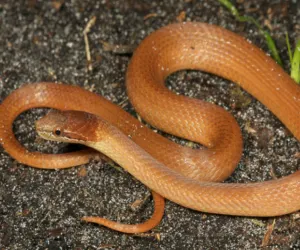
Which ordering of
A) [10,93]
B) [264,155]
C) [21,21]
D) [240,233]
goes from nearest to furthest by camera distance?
[240,233]
[264,155]
[10,93]
[21,21]

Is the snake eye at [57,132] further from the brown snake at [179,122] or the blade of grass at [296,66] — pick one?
the blade of grass at [296,66]

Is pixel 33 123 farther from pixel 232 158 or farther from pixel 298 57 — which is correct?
pixel 298 57

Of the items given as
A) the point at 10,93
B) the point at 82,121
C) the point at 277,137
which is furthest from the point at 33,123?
the point at 277,137

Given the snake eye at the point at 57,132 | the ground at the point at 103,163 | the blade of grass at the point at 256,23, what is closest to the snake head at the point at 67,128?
the snake eye at the point at 57,132

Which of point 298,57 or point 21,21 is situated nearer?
point 298,57

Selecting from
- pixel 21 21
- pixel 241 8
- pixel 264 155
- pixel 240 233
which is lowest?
pixel 240 233

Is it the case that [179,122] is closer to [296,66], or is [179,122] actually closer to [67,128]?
[67,128]

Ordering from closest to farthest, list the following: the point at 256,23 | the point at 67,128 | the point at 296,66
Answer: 1. the point at 67,128
2. the point at 296,66
3. the point at 256,23

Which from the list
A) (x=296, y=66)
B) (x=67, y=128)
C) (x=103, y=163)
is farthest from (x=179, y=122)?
(x=296, y=66)
